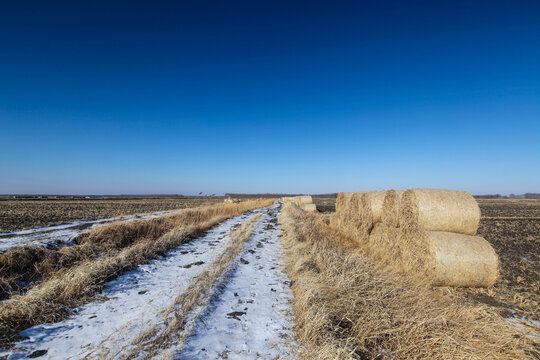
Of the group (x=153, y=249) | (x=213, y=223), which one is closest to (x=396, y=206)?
(x=153, y=249)

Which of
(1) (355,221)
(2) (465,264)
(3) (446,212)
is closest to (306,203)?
(1) (355,221)

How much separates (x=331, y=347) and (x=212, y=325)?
1809mm

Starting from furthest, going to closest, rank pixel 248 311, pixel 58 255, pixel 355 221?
pixel 355 221
pixel 58 255
pixel 248 311

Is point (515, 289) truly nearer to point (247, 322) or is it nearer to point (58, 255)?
point (247, 322)

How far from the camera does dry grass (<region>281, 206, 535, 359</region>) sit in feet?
8.38

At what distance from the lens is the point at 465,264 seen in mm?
5418

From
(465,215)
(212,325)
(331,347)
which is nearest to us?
(331,347)

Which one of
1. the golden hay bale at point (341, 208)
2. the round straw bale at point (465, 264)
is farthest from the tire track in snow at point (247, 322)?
the golden hay bale at point (341, 208)

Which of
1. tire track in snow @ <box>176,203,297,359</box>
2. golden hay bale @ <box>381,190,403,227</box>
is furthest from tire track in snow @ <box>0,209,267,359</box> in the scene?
golden hay bale @ <box>381,190,403,227</box>

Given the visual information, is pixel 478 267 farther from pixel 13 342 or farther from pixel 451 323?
pixel 13 342

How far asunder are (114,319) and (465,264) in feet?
24.2

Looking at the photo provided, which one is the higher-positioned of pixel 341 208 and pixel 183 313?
pixel 341 208

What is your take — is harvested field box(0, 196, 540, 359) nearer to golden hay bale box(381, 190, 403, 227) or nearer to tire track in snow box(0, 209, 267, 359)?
tire track in snow box(0, 209, 267, 359)

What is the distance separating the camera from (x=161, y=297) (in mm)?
4281
